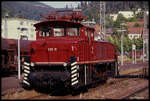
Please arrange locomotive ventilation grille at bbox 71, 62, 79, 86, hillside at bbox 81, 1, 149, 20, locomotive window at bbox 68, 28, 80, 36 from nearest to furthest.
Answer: locomotive ventilation grille at bbox 71, 62, 79, 86 → locomotive window at bbox 68, 28, 80, 36 → hillside at bbox 81, 1, 149, 20

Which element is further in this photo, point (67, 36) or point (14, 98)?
point (67, 36)

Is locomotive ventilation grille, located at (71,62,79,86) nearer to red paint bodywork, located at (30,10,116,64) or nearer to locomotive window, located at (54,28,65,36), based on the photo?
red paint bodywork, located at (30,10,116,64)

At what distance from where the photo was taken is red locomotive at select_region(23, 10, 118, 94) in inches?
543

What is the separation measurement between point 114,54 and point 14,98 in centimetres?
997

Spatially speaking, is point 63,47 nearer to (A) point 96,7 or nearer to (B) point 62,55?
(B) point 62,55

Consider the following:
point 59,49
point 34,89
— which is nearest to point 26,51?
point 34,89

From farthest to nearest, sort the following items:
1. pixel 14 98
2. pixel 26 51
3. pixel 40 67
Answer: pixel 26 51 < pixel 40 67 < pixel 14 98

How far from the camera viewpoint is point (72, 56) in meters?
13.8

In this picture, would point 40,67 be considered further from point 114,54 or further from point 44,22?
point 114,54

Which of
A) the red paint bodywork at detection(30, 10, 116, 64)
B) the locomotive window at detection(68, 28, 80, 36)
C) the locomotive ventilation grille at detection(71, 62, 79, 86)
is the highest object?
the locomotive window at detection(68, 28, 80, 36)

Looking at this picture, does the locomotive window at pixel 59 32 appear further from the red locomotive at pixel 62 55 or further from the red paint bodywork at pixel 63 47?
the red paint bodywork at pixel 63 47

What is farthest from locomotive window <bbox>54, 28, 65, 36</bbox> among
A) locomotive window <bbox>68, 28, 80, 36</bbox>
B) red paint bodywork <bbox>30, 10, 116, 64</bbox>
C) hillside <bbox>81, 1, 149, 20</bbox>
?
hillside <bbox>81, 1, 149, 20</bbox>

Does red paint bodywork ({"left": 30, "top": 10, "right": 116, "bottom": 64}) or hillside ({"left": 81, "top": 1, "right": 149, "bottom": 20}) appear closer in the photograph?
red paint bodywork ({"left": 30, "top": 10, "right": 116, "bottom": 64})

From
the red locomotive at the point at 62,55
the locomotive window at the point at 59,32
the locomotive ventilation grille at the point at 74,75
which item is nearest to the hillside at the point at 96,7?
the red locomotive at the point at 62,55
